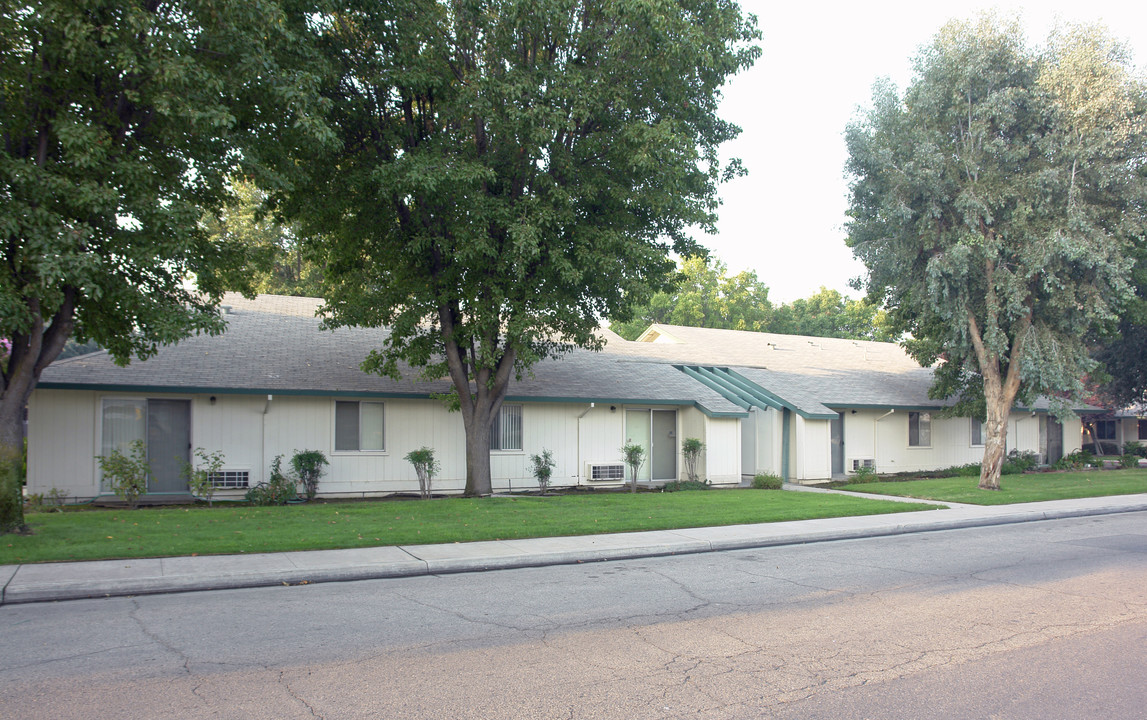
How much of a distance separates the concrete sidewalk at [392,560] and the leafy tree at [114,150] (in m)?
3.06

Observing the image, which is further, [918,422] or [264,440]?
[918,422]

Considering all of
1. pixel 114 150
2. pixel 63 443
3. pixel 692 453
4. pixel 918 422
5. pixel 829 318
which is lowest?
pixel 692 453

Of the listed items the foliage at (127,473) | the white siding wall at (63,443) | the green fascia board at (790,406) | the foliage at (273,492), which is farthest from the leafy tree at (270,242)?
the green fascia board at (790,406)

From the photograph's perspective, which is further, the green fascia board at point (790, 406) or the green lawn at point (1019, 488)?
the green fascia board at point (790, 406)

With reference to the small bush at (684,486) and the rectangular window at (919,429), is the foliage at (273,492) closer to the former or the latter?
the small bush at (684,486)

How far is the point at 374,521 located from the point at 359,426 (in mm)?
5716

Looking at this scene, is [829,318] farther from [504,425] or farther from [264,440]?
[264,440]

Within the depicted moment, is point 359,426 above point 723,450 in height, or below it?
above

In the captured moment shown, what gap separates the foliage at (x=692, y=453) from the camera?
2181cm

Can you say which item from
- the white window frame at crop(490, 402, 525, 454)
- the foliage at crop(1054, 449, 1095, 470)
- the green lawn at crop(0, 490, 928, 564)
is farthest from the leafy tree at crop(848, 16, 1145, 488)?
the white window frame at crop(490, 402, 525, 454)

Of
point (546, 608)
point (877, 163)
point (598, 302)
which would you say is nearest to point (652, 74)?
point (598, 302)

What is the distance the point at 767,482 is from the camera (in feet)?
71.4

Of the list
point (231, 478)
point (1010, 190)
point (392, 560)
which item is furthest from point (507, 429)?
point (1010, 190)

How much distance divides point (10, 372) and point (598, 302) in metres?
10.7
